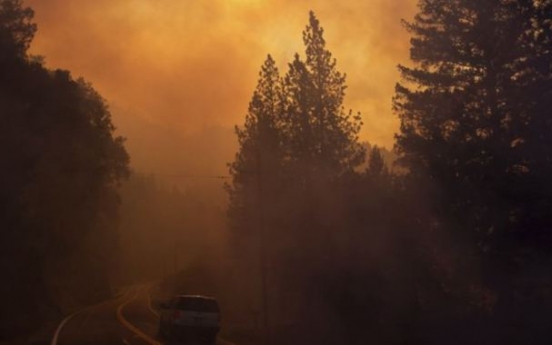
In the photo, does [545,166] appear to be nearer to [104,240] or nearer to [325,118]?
[325,118]

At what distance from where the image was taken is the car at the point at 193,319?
92.8 feet

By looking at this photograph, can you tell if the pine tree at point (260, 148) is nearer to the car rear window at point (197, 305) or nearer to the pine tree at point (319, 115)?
the pine tree at point (319, 115)

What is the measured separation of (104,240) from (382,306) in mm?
70091

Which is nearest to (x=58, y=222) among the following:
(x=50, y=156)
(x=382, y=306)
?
(x=50, y=156)

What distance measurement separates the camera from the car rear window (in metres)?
29.0

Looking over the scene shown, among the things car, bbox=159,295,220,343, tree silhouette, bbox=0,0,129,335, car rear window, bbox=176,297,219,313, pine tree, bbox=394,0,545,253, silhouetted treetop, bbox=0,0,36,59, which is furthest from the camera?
silhouetted treetop, bbox=0,0,36,59

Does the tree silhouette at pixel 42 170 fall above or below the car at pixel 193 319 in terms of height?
above

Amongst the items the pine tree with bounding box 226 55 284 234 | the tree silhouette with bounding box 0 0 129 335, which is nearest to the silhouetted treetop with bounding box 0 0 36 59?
the tree silhouette with bounding box 0 0 129 335

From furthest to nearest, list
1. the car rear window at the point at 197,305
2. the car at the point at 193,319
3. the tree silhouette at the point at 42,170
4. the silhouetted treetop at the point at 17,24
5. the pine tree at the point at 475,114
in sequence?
the silhouetted treetop at the point at 17,24 → the tree silhouette at the point at 42,170 → the pine tree at the point at 475,114 → the car rear window at the point at 197,305 → the car at the point at 193,319

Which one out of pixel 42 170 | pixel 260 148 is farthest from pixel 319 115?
pixel 42 170

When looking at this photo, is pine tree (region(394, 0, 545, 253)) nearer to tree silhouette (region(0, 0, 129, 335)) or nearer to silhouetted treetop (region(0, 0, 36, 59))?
tree silhouette (region(0, 0, 129, 335))

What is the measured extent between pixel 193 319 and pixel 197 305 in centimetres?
89

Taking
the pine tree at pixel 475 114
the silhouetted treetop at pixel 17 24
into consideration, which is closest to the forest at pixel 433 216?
the pine tree at pixel 475 114

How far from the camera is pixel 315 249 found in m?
32.3
